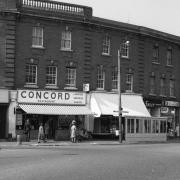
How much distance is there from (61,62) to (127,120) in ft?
24.4

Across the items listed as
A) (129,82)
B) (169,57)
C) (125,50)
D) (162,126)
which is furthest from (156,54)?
(162,126)

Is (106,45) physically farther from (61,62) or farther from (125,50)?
(61,62)

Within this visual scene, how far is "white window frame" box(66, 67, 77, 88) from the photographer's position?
4644 cm

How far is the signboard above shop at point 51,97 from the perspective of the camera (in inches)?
1730

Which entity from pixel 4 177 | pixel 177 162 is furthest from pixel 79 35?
pixel 4 177

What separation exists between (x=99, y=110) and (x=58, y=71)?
4.76 meters

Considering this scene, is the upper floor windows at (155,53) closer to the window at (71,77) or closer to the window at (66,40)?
the window at (71,77)

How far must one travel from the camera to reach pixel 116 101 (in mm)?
48906

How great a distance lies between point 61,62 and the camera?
4597 centimetres

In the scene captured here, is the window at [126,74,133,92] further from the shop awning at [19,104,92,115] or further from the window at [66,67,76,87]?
the window at [66,67,76,87]

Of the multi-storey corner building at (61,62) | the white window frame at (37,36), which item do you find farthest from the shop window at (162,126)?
the white window frame at (37,36)

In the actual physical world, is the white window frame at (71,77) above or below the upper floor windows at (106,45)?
below

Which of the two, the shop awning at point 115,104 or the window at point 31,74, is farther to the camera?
the shop awning at point 115,104

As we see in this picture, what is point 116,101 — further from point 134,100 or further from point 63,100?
point 63,100
